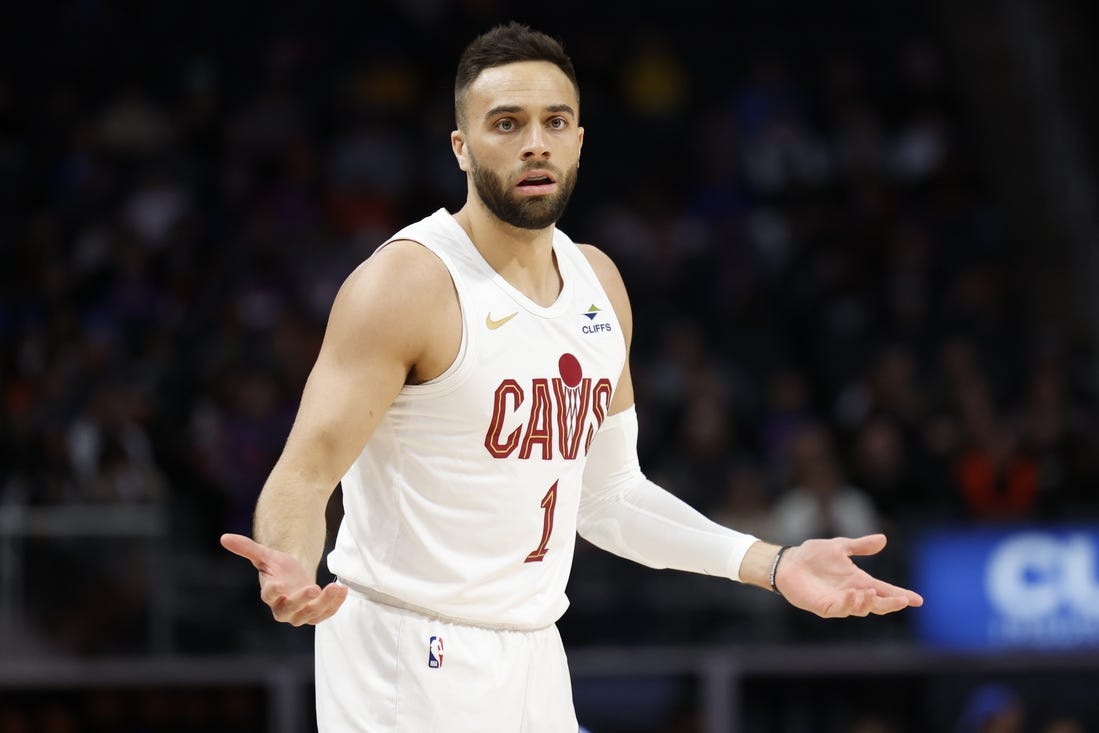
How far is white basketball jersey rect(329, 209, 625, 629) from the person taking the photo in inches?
156

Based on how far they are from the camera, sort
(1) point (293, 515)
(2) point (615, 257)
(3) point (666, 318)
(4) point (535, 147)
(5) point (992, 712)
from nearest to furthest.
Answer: (1) point (293, 515) → (4) point (535, 147) → (5) point (992, 712) → (3) point (666, 318) → (2) point (615, 257)

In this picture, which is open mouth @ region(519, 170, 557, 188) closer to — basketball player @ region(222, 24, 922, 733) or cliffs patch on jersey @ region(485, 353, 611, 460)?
basketball player @ region(222, 24, 922, 733)

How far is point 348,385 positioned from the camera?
3752 mm

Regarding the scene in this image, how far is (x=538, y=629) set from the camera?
418 cm

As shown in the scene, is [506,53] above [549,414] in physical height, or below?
above

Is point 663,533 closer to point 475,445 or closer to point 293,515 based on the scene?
point 475,445

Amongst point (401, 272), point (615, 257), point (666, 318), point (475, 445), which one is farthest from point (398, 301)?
point (615, 257)

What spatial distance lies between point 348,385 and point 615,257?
28.6 ft

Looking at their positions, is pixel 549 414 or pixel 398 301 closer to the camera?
pixel 398 301

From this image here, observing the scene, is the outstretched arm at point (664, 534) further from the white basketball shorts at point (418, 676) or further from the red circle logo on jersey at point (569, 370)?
the white basketball shorts at point (418, 676)

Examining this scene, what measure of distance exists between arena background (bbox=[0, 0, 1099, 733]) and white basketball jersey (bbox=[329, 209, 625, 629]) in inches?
177

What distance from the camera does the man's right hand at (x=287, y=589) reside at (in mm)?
3291

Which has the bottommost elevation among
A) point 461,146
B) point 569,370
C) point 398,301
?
point 569,370

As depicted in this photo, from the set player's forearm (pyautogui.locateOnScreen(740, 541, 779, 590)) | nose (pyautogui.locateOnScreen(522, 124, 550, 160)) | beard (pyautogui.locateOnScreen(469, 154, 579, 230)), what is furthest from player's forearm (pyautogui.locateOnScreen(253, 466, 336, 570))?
player's forearm (pyautogui.locateOnScreen(740, 541, 779, 590))
